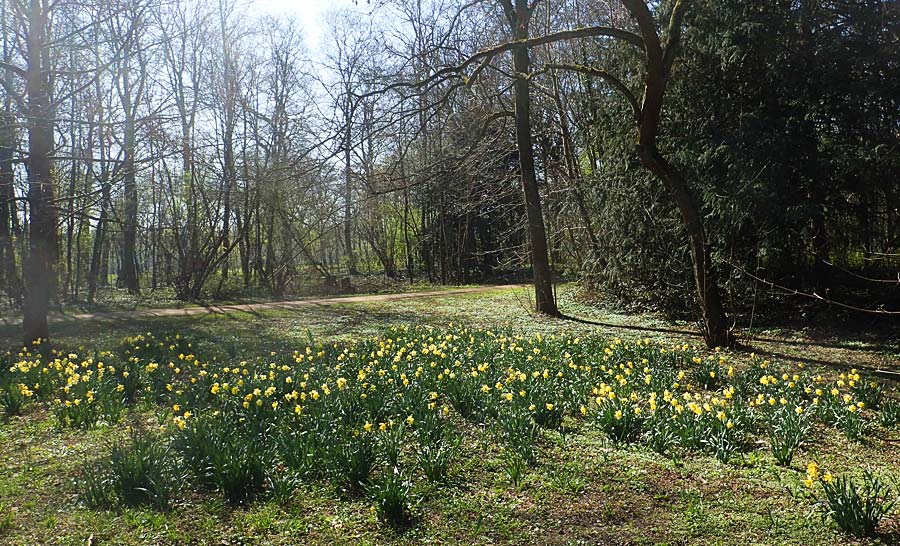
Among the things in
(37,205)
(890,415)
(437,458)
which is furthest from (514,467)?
(37,205)

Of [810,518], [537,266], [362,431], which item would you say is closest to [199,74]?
[537,266]

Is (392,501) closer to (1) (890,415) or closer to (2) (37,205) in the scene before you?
(1) (890,415)

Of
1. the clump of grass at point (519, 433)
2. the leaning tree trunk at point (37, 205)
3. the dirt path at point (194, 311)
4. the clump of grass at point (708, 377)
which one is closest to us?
the clump of grass at point (519, 433)

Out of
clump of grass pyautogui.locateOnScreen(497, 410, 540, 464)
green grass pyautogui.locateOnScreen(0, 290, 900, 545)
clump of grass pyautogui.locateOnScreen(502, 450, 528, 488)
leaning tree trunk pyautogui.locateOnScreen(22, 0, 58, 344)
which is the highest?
leaning tree trunk pyautogui.locateOnScreen(22, 0, 58, 344)

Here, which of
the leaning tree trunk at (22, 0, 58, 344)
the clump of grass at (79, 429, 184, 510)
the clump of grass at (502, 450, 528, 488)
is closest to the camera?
the clump of grass at (79, 429, 184, 510)

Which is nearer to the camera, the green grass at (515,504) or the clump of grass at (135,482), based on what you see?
the green grass at (515,504)

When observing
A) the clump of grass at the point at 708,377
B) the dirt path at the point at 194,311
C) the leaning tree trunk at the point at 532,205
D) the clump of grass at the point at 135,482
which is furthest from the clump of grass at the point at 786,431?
the dirt path at the point at 194,311

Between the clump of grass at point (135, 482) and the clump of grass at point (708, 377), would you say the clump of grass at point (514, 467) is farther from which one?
the clump of grass at point (708, 377)

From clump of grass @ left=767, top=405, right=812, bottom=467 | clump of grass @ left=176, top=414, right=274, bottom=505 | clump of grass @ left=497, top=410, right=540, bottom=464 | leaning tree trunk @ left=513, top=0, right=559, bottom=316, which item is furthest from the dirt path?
clump of grass @ left=767, top=405, right=812, bottom=467

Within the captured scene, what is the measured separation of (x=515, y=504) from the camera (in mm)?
3748

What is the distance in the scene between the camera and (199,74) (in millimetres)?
24375

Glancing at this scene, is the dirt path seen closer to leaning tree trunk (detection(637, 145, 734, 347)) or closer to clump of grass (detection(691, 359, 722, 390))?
leaning tree trunk (detection(637, 145, 734, 347))

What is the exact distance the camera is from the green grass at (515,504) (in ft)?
11.1

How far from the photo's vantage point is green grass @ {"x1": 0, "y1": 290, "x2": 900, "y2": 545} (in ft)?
11.1
